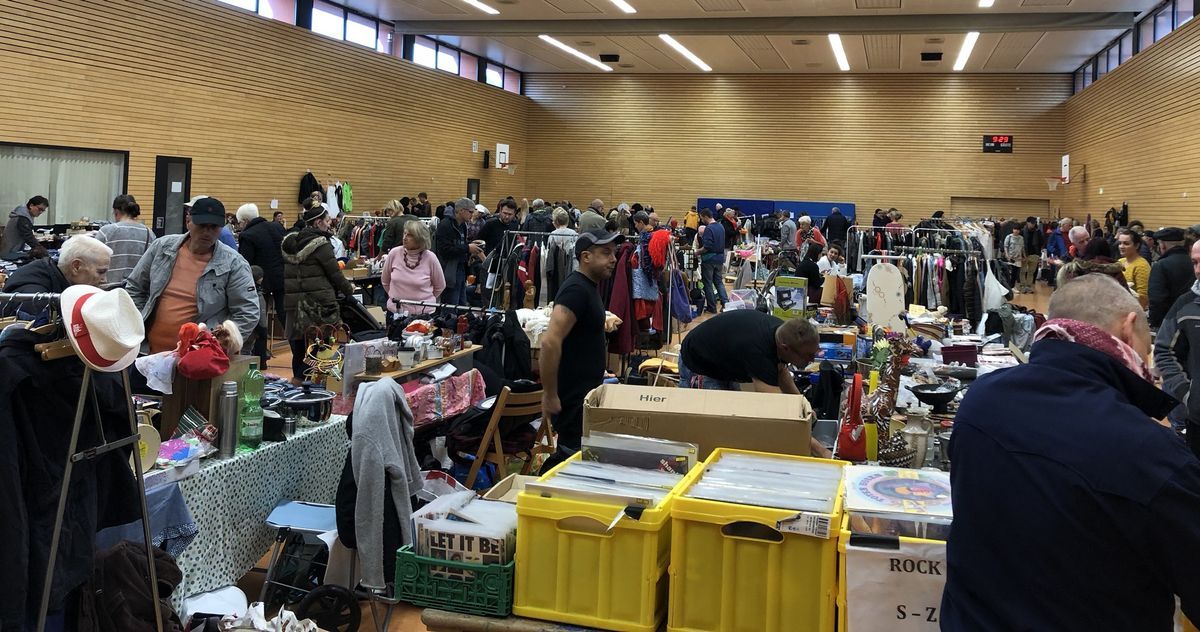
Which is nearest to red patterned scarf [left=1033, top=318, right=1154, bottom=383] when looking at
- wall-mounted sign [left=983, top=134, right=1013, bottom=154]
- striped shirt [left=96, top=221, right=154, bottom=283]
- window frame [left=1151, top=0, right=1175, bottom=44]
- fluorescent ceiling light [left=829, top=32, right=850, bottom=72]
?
striped shirt [left=96, top=221, right=154, bottom=283]

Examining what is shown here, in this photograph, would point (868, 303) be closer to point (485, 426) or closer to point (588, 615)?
point (485, 426)

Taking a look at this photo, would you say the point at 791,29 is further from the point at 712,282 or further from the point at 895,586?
the point at 895,586

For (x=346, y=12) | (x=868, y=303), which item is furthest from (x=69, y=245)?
(x=346, y=12)

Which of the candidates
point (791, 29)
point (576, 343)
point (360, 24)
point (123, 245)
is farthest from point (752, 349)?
point (360, 24)

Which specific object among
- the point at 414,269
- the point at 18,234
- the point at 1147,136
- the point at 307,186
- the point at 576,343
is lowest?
the point at 576,343

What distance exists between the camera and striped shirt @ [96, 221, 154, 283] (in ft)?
22.4

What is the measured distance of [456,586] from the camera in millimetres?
2420

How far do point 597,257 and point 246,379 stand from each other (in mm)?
1618

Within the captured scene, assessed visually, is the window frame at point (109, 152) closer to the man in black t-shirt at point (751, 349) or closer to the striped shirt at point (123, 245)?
the striped shirt at point (123, 245)

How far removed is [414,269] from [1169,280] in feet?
17.8

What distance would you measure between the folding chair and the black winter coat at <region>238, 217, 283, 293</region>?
4.43 meters

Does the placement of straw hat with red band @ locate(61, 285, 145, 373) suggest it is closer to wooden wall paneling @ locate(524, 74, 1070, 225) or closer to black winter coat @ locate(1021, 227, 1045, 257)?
black winter coat @ locate(1021, 227, 1045, 257)

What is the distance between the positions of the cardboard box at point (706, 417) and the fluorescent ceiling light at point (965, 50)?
598 inches

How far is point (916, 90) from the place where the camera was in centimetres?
2223
